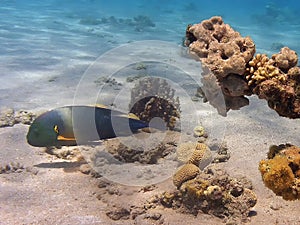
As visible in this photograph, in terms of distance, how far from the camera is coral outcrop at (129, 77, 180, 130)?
207 inches

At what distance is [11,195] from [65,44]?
12.3m

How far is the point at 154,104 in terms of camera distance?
17.4ft

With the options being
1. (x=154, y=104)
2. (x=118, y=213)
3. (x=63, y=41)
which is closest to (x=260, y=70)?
(x=118, y=213)

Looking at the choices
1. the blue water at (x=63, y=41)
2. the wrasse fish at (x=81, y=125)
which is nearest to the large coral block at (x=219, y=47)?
the wrasse fish at (x=81, y=125)

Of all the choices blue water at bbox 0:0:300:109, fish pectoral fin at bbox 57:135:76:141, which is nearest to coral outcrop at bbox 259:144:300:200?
fish pectoral fin at bbox 57:135:76:141

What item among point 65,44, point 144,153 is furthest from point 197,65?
point 144,153

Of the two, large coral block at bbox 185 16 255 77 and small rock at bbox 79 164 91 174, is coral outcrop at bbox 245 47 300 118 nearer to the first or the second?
large coral block at bbox 185 16 255 77

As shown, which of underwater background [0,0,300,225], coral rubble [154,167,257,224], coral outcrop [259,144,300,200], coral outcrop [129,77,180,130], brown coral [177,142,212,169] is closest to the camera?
coral outcrop [259,144,300,200]

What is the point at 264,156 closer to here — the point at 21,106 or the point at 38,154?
the point at 38,154

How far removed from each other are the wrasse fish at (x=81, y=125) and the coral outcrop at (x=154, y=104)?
1440 millimetres

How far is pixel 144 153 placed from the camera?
14.4 feet

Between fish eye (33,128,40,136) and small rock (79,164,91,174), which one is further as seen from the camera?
small rock (79,164,91,174)

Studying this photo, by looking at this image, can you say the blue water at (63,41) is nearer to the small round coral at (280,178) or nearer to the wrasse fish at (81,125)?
the wrasse fish at (81,125)

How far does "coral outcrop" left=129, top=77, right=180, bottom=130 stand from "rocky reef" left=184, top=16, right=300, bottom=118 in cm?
186
